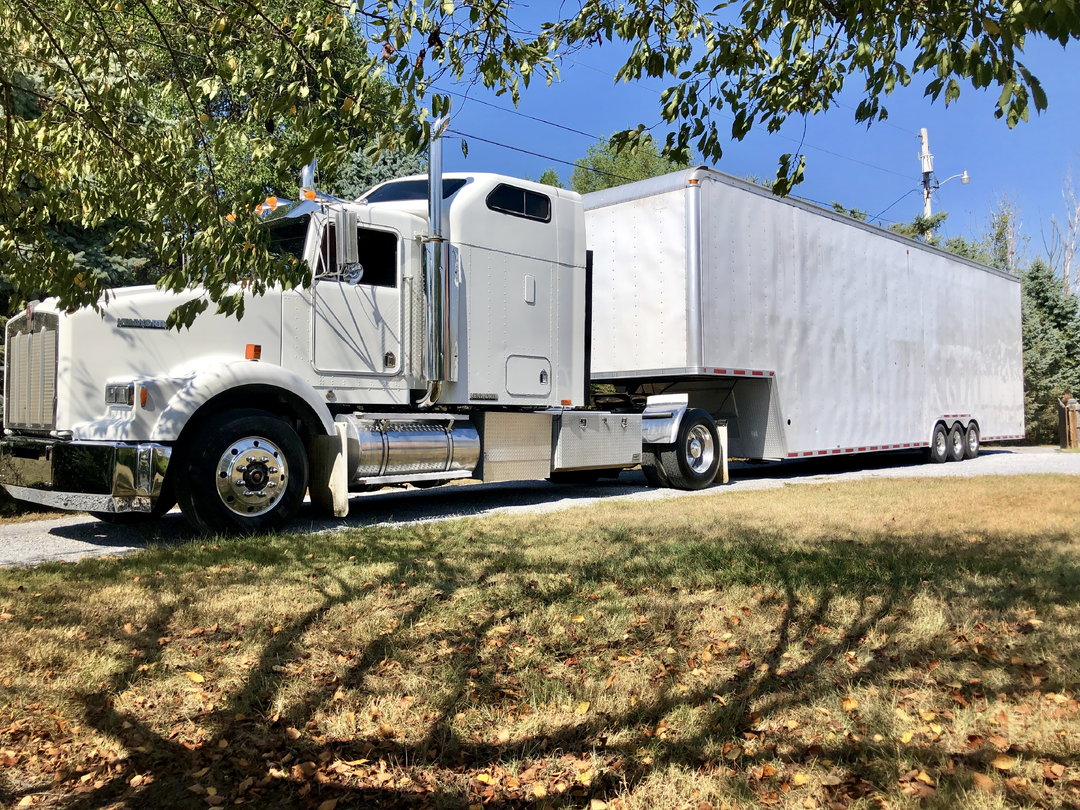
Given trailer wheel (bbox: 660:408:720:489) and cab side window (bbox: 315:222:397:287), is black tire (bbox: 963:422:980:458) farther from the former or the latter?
cab side window (bbox: 315:222:397:287)

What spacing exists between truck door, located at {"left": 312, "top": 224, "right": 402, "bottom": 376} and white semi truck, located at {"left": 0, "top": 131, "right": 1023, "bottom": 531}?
0.07 feet

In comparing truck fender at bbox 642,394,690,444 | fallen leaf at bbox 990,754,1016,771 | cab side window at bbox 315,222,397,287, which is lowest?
fallen leaf at bbox 990,754,1016,771

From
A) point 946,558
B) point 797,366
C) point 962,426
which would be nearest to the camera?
point 946,558

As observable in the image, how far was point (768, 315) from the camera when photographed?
492 inches

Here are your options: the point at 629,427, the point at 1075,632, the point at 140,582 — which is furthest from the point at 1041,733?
the point at 629,427

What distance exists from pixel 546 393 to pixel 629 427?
1876mm

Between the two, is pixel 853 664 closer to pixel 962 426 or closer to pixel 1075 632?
pixel 1075 632

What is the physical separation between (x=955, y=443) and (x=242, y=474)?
15.3 m

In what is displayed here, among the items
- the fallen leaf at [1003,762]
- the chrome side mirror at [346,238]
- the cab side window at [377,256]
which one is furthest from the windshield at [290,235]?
the fallen leaf at [1003,762]

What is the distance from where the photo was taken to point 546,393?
32.5 feet

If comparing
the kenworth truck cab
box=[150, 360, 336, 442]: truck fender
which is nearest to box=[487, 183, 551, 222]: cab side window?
the kenworth truck cab

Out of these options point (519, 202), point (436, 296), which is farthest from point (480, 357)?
point (519, 202)

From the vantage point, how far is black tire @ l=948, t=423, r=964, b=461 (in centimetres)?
1759

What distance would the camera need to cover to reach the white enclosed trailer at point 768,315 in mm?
11484
